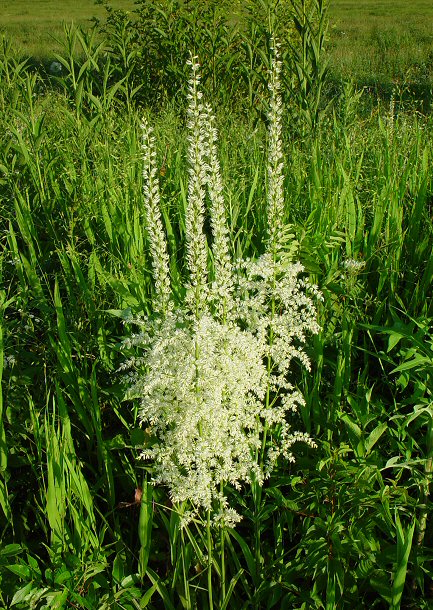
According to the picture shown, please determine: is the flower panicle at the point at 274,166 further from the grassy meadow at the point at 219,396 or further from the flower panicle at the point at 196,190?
the flower panicle at the point at 196,190

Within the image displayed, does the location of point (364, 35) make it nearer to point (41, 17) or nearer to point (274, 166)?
point (274, 166)

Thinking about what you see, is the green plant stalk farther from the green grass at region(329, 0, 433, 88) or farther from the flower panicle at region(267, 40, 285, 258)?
the green grass at region(329, 0, 433, 88)

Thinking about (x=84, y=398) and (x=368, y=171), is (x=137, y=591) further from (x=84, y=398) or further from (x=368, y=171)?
(x=368, y=171)

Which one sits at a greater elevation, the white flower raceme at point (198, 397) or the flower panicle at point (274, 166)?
the flower panicle at point (274, 166)

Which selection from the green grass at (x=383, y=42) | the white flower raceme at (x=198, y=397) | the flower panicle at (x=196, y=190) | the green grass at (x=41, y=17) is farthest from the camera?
the green grass at (x=41, y=17)

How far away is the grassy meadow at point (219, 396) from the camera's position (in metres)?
1.96

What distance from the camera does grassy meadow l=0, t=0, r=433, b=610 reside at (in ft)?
6.44

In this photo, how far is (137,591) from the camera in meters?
2.02

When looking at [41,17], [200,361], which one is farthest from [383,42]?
[41,17]

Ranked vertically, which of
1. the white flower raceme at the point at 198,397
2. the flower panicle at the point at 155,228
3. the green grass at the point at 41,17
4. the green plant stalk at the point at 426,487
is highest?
the flower panicle at the point at 155,228

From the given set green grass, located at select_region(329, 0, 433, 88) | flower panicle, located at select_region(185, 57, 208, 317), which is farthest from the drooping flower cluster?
green grass, located at select_region(329, 0, 433, 88)

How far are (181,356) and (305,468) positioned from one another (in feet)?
2.76

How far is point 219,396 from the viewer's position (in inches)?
74.1

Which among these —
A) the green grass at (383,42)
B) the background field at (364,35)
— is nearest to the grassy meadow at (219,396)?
the background field at (364,35)
